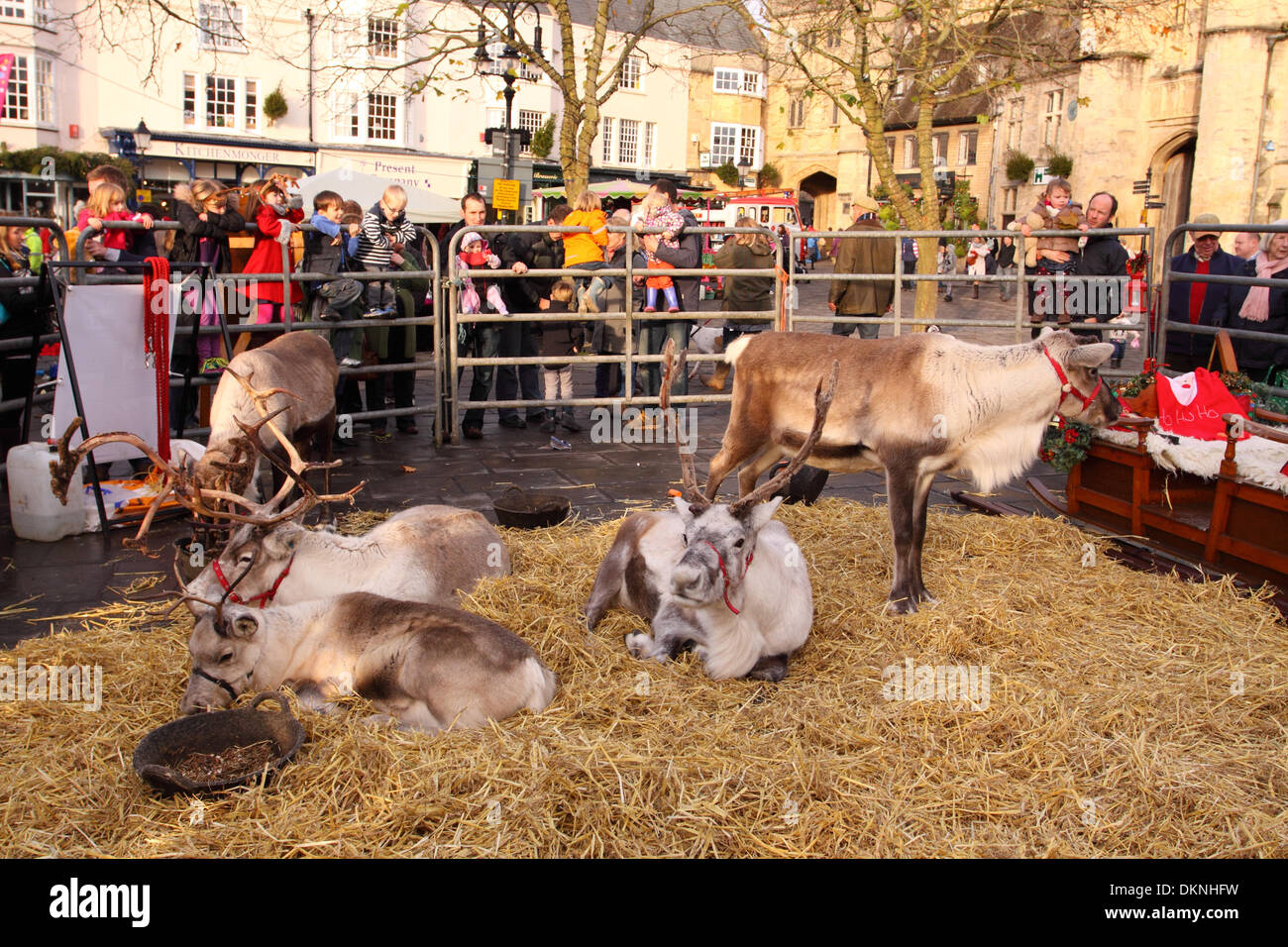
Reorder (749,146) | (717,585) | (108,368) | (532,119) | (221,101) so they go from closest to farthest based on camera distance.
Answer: (717,585) → (108,368) → (221,101) → (532,119) → (749,146)

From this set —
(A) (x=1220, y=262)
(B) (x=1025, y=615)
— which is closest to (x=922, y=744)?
(B) (x=1025, y=615)

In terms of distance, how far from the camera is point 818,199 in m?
48.9

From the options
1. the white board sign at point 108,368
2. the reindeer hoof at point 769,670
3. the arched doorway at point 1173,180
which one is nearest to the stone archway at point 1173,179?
the arched doorway at point 1173,180

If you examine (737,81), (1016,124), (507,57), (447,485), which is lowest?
(447,485)

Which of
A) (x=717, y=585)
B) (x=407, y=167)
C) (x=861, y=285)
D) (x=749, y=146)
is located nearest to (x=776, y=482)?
(x=717, y=585)

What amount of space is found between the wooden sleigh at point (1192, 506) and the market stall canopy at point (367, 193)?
13526mm

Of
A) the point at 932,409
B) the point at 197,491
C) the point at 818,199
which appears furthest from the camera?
the point at 818,199

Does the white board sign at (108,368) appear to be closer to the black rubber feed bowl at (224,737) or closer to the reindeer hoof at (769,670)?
the black rubber feed bowl at (224,737)

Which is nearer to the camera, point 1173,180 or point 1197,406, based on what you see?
point 1197,406

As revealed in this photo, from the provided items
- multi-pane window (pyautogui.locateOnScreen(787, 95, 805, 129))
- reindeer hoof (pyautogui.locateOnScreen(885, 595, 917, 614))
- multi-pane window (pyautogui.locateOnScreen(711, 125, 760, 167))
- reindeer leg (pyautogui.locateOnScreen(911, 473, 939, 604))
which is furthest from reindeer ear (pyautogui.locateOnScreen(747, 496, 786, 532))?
multi-pane window (pyautogui.locateOnScreen(787, 95, 805, 129))

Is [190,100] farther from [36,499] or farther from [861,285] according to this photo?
[36,499]

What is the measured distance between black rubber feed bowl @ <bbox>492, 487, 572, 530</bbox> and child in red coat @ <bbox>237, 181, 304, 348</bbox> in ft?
9.85

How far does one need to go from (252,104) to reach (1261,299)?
96.4 ft

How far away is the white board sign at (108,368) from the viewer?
6.29 m
